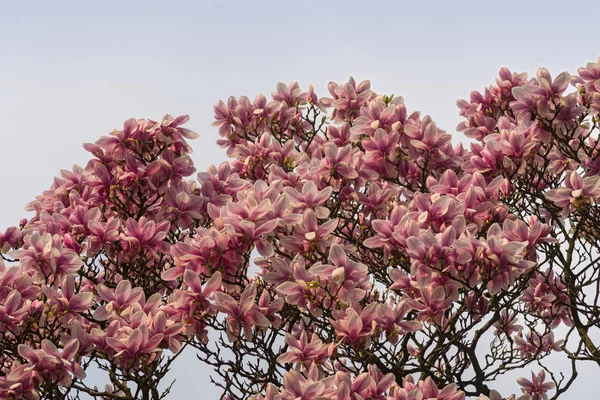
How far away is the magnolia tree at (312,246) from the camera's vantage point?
16.4ft

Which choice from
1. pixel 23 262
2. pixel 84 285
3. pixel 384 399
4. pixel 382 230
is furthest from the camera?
pixel 84 285

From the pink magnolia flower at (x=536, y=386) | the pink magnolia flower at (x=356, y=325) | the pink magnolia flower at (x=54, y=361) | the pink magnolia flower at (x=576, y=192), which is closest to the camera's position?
the pink magnolia flower at (x=356, y=325)

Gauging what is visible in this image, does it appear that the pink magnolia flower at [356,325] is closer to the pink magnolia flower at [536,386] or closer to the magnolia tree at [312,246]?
the magnolia tree at [312,246]

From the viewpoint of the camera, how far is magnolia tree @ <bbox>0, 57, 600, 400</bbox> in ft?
16.4

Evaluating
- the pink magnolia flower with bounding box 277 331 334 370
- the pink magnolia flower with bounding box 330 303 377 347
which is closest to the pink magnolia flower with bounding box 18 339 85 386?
the pink magnolia flower with bounding box 277 331 334 370

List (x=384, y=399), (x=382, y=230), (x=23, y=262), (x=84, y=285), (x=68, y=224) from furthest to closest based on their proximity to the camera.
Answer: (x=84, y=285), (x=68, y=224), (x=23, y=262), (x=382, y=230), (x=384, y=399)

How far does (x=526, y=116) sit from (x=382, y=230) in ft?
6.59

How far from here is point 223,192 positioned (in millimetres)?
6566

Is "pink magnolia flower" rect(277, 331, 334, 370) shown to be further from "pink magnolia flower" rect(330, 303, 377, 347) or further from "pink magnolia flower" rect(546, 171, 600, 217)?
"pink magnolia flower" rect(546, 171, 600, 217)

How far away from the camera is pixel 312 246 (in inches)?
206

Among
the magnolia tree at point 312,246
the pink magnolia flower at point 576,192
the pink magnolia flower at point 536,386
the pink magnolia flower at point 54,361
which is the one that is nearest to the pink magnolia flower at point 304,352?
the magnolia tree at point 312,246

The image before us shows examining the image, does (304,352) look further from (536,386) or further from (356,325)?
(536,386)

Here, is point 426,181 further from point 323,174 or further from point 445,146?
point 323,174

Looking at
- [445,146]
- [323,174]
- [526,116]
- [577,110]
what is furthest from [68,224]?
[577,110]
